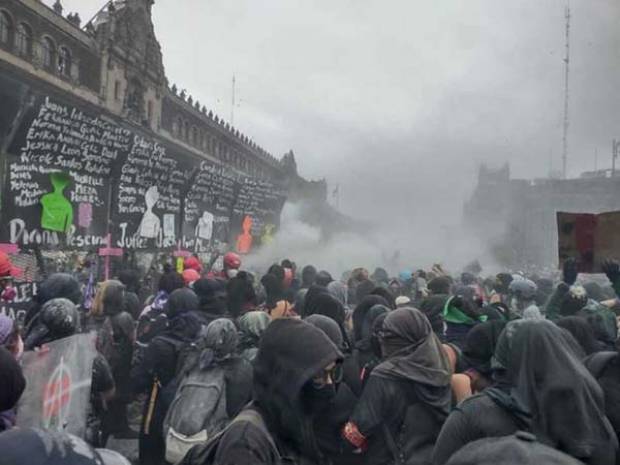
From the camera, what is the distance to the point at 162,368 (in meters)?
3.68

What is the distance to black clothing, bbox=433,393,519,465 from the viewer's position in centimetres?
203

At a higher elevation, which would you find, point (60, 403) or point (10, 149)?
point (10, 149)

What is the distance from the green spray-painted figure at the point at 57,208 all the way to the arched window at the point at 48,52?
1881 centimetres

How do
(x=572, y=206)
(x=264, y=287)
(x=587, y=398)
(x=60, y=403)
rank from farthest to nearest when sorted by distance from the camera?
(x=572, y=206), (x=264, y=287), (x=60, y=403), (x=587, y=398)

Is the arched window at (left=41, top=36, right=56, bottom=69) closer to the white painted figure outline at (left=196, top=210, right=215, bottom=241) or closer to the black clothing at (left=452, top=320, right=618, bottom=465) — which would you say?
the white painted figure outline at (left=196, top=210, right=215, bottom=241)

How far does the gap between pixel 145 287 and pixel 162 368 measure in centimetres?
492

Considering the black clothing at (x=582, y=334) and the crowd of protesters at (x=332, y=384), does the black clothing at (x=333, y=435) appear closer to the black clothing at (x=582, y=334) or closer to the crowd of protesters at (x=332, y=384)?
the crowd of protesters at (x=332, y=384)

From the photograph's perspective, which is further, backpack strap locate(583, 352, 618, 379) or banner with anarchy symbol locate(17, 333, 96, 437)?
backpack strap locate(583, 352, 618, 379)

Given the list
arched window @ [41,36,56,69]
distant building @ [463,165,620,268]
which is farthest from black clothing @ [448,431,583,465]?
distant building @ [463,165,620,268]

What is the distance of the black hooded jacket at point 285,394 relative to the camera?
1.81m

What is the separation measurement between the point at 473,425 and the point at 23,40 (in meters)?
22.7

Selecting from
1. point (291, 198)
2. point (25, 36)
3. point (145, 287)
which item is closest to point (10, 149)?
point (145, 287)

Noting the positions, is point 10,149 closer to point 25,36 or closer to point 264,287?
point 264,287

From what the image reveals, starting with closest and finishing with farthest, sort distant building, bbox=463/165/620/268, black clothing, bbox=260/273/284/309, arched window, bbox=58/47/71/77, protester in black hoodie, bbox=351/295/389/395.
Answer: protester in black hoodie, bbox=351/295/389/395, black clothing, bbox=260/273/284/309, arched window, bbox=58/47/71/77, distant building, bbox=463/165/620/268
